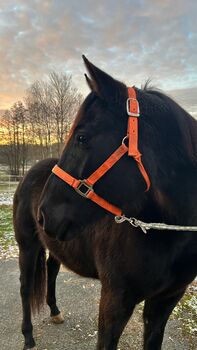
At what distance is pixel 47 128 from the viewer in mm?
30594

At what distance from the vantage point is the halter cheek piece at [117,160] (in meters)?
1.67

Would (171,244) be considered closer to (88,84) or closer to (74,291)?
(88,84)

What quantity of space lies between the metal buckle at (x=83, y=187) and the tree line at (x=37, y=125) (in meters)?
25.4

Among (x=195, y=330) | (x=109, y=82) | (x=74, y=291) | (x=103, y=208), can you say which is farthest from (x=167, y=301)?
(x=74, y=291)

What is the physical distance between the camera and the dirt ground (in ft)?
11.0

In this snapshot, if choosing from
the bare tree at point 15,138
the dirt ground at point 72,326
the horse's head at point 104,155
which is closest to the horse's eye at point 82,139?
the horse's head at point 104,155

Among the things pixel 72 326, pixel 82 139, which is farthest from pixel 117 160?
pixel 72 326

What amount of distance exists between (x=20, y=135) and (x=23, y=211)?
33043 millimetres

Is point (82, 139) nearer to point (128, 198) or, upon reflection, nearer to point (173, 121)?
point (128, 198)

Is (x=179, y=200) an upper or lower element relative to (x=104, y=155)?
lower

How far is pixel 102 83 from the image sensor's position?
66.2 inches

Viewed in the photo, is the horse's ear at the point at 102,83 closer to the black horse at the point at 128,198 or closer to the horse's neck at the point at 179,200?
the black horse at the point at 128,198

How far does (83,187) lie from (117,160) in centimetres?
26

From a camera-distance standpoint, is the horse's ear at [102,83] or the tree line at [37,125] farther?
the tree line at [37,125]
